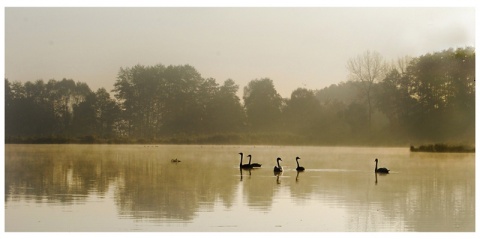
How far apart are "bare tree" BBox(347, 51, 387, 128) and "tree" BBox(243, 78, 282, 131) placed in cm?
255

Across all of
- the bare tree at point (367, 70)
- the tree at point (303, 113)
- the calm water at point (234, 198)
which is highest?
the bare tree at point (367, 70)

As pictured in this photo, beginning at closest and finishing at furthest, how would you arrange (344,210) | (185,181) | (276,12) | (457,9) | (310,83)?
(344,210)
(185,181)
(457,9)
(276,12)
(310,83)

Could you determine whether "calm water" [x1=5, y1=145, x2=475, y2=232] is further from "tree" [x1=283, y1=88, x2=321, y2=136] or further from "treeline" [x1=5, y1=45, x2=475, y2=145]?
"tree" [x1=283, y1=88, x2=321, y2=136]

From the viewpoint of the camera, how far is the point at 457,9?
1697cm

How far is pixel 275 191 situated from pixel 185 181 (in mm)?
2485

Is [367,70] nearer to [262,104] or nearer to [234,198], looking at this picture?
[262,104]

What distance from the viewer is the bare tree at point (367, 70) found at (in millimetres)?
22953

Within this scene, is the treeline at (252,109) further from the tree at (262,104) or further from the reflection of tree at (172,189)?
the reflection of tree at (172,189)

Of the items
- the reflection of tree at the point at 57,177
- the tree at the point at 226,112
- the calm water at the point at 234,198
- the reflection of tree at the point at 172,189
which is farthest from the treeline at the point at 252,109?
the reflection of tree at the point at 172,189

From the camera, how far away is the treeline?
2477 cm

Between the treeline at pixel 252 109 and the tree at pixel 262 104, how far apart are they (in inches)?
1.7

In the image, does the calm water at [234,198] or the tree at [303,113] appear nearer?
the calm water at [234,198]
